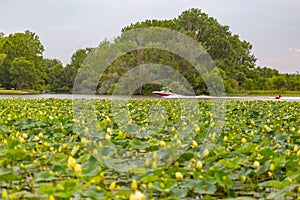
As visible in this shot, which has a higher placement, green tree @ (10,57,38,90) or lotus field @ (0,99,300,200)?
green tree @ (10,57,38,90)

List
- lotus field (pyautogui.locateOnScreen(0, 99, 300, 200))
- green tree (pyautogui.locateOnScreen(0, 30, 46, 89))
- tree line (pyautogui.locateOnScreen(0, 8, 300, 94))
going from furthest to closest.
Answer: green tree (pyautogui.locateOnScreen(0, 30, 46, 89)) < tree line (pyautogui.locateOnScreen(0, 8, 300, 94)) < lotus field (pyautogui.locateOnScreen(0, 99, 300, 200))

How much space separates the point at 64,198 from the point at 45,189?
11cm

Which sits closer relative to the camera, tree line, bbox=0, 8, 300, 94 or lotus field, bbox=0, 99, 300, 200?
lotus field, bbox=0, 99, 300, 200

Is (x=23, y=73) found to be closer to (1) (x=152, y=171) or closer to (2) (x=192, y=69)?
(2) (x=192, y=69)

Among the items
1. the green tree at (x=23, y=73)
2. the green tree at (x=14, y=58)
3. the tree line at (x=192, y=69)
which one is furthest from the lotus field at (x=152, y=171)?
the green tree at (x=14, y=58)

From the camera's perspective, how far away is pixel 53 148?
3711mm

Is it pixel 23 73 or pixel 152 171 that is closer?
pixel 152 171

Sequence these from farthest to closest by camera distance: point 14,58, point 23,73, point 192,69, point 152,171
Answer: point 14,58
point 23,73
point 192,69
point 152,171

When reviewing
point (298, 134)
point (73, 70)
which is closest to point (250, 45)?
point (73, 70)

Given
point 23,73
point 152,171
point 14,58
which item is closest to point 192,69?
point 23,73

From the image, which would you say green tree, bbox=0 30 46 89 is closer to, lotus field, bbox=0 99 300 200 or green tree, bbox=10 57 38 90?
green tree, bbox=10 57 38 90

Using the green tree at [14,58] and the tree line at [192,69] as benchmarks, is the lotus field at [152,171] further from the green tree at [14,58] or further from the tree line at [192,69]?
the green tree at [14,58]

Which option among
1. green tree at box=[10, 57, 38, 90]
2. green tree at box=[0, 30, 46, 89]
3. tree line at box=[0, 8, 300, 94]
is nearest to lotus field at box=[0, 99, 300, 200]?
tree line at box=[0, 8, 300, 94]

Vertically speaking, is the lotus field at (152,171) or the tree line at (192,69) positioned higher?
the tree line at (192,69)
